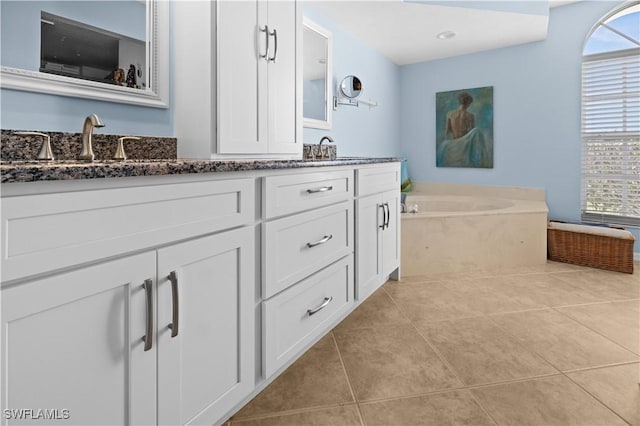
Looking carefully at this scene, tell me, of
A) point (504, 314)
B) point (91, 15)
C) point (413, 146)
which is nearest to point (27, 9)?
point (91, 15)

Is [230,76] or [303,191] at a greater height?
[230,76]

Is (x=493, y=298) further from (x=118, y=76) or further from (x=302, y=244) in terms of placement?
(x=118, y=76)

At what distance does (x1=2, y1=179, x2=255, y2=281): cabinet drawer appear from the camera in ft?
2.20

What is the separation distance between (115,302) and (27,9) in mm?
1031

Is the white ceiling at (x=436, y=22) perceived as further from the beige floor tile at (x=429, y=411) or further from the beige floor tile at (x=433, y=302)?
the beige floor tile at (x=429, y=411)

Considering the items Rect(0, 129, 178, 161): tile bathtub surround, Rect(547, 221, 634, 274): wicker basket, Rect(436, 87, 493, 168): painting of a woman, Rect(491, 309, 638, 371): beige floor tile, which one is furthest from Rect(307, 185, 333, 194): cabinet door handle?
Rect(436, 87, 493, 168): painting of a woman

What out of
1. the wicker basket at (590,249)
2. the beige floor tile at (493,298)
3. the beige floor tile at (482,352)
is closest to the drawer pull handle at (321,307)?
the beige floor tile at (482,352)

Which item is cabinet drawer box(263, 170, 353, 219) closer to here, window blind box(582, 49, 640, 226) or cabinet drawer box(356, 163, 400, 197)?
cabinet drawer box(356, 163, 400, 197)

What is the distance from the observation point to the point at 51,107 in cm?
125

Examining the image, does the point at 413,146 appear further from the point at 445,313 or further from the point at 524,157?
the point at 445,313

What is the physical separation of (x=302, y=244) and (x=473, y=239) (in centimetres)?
214

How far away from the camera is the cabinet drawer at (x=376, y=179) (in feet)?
6.84

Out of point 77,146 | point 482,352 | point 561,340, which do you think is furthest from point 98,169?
point 561,340

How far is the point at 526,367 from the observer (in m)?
1.68
